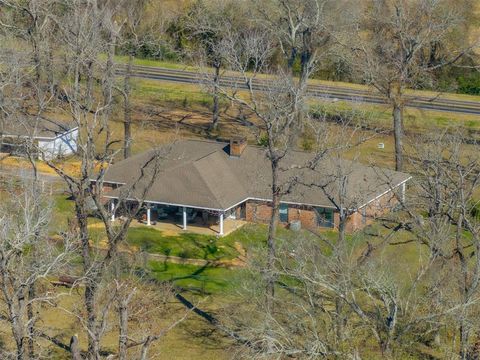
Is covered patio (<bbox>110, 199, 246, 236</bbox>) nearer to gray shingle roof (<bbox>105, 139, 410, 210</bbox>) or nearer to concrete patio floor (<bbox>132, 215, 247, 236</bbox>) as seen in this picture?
concrete patio floor (<bbox>132, 215, 247, 236</bbox>)

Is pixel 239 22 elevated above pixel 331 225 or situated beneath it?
elevated above

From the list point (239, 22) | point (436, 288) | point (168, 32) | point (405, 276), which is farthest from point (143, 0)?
point (436, 288)

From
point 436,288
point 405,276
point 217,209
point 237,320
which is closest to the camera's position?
point 436,288

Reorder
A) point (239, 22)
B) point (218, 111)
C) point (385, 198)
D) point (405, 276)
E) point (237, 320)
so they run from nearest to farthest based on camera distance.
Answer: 1. point (237, 320)
2. point (405, 276)
3. point (385, 198)
4. point (218, 111)
5. point (239, 22)

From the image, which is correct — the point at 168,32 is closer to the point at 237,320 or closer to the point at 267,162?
the point at 267,162

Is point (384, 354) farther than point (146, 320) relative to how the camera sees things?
No

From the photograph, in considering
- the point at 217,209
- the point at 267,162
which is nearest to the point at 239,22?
the point at 267,162

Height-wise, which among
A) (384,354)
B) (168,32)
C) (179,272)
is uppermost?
(168,32)
